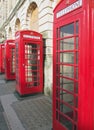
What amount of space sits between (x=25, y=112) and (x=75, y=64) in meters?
2.62

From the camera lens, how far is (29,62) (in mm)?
6074

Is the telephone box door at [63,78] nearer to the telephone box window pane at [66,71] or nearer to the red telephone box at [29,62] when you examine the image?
the telephone box window pane at [66,71]

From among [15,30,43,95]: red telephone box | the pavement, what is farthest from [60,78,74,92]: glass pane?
[15,30,43,95]: red telephone box

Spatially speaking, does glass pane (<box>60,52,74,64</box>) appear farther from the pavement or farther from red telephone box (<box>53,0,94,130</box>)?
the pavement

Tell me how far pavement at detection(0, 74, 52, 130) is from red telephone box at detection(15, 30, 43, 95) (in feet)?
1.20

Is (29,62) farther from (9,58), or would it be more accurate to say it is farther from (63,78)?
(9,58)

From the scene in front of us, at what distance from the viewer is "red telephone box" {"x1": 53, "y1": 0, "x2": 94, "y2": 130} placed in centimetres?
219

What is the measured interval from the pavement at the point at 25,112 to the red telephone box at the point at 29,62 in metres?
0.36

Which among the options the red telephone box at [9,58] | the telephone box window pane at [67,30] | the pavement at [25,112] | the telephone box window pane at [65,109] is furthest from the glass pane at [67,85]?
the red telephone box at [9,58]

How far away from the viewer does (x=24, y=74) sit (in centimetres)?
592

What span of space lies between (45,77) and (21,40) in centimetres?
168

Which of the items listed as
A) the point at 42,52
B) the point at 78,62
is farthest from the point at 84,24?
the point at 42,52

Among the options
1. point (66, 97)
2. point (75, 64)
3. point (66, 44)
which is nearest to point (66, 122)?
point (66, 97)

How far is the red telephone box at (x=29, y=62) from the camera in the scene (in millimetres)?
5805
